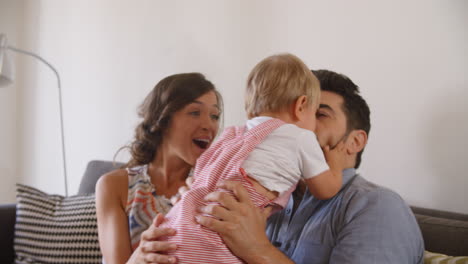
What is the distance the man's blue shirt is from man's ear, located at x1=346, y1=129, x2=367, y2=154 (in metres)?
0.08

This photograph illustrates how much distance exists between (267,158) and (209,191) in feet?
0.60

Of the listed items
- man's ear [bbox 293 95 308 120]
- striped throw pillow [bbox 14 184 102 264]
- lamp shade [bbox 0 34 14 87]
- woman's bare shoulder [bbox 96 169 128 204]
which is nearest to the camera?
man's ear [bbox 293 95 308 120]

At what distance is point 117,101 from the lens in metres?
2.79

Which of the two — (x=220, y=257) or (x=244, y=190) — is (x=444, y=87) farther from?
(x=220, y=257)

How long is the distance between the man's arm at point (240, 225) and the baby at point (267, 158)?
21 mm

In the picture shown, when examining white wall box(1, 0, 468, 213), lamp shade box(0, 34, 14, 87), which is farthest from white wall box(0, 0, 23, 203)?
lamp shade box(0, 34, 14, 87)

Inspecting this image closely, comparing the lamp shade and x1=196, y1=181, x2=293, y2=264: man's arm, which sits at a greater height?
the lamp shade

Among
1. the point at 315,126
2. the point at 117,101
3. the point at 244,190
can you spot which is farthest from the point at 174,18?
the point at 244,190

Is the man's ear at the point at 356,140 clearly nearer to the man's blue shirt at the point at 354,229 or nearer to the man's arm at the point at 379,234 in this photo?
the man's blue shirt at the point at 354,229

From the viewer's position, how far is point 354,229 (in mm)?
1090

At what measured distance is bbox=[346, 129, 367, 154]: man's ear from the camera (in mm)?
1324

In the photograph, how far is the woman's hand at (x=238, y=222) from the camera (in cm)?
102

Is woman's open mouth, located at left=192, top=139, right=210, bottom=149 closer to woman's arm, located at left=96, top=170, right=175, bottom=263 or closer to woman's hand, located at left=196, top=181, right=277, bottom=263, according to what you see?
woman's arm, located at left=96, top=170, right=175, bottom=263

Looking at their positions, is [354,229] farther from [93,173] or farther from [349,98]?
[93,173]
